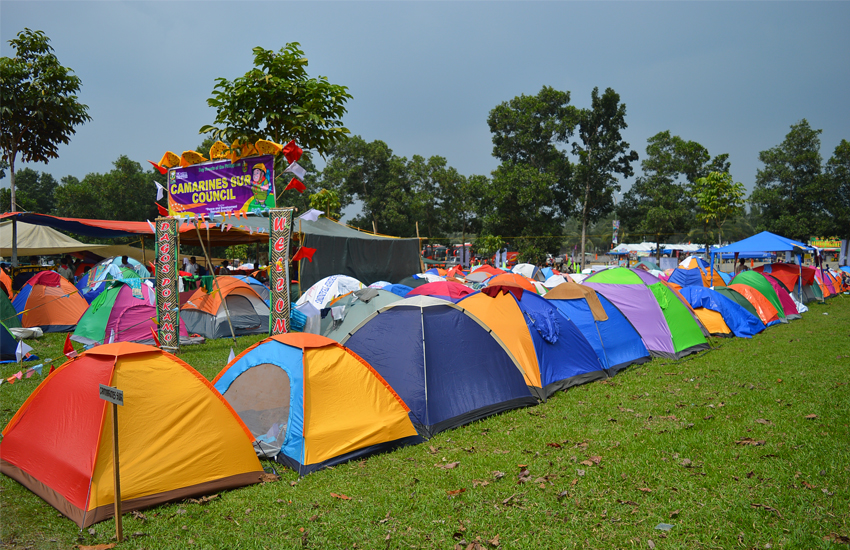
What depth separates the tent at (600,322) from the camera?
8.43m

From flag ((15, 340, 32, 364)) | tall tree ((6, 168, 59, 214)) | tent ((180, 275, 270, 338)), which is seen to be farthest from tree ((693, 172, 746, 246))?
tall tree ((6, 168, 59, 214))

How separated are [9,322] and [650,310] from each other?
561 inches

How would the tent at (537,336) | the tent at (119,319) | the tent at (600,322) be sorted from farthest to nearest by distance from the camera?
the tent at (119,319) → the tent at (600,322) → the tent at (537,336)

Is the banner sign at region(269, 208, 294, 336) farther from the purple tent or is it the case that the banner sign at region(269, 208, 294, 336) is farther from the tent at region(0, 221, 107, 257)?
the tent at region(0, 221, 107, 257)

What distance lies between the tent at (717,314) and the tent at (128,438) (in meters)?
11.2

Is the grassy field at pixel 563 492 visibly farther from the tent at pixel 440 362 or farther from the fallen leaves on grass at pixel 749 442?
the tent at pixel 440 362

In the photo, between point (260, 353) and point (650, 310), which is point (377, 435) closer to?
point (260, 353)

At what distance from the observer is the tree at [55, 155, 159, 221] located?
38094 mm

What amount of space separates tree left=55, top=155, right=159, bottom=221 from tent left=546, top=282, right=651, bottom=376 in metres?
39.8

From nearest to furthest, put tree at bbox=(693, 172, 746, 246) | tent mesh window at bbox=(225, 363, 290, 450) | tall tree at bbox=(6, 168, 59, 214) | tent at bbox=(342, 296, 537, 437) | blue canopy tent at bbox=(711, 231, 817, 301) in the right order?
1. tent mesh window at bbox=(225, 363, 290, 450)
2. tent at bbox=(342, 296, 537, 437)
3. blue canopy tent at bbox=(711, 231, 817, 301)
4. tree at bbox=(693, 172, 746, 246)
5. tall tree at bbox=(6, 168, 59, 214)

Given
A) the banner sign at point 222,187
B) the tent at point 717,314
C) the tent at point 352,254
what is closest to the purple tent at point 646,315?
the tent at point 717,314

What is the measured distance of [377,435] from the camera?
16.5 feet

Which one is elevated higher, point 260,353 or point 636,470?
point 260,353

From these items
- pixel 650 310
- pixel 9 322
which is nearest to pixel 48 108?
pixel 9 322
